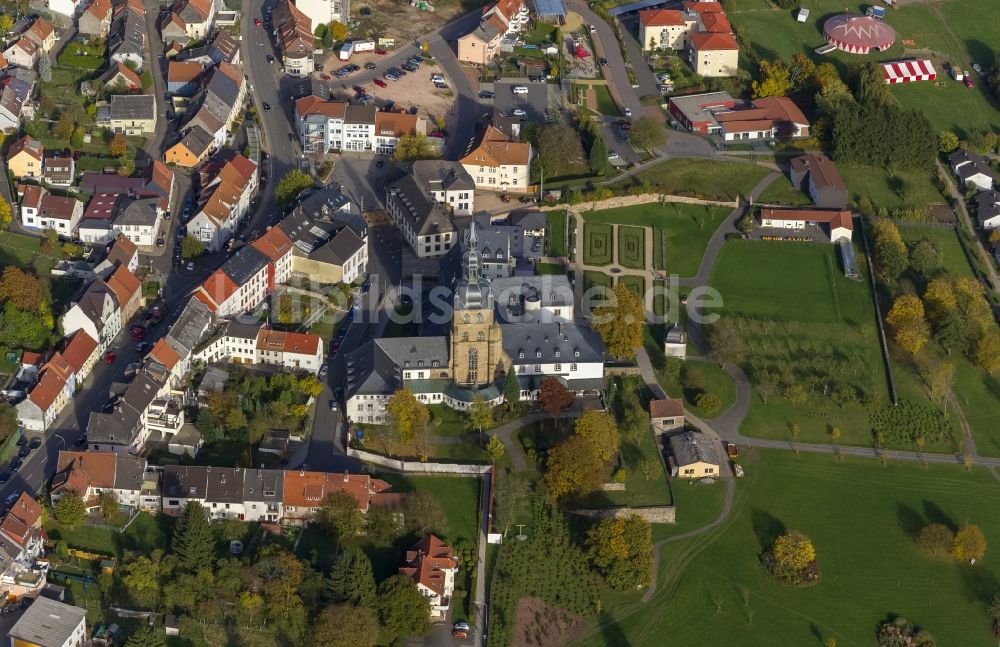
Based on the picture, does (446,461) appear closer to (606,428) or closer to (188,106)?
(606,428)

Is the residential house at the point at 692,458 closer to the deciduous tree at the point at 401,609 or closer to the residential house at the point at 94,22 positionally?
the deciduous tree at the point at 401,609

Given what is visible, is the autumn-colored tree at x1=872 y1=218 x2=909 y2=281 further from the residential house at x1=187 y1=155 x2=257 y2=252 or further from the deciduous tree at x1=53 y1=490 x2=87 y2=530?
the deciduous tree at x1=53 y1=490 x2=87 y2=530

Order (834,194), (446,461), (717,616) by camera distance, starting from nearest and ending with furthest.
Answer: (717,616), (446,461), (834,194)

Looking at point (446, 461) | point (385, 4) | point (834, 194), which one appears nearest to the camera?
point (446, 461)

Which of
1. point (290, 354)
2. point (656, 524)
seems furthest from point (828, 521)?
point (290, 354)

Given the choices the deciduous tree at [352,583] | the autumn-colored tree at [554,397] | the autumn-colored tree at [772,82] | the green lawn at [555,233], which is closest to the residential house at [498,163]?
the green lawn at [555,233]

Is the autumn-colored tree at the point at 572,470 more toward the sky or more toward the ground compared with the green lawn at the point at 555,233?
more toward the sky
